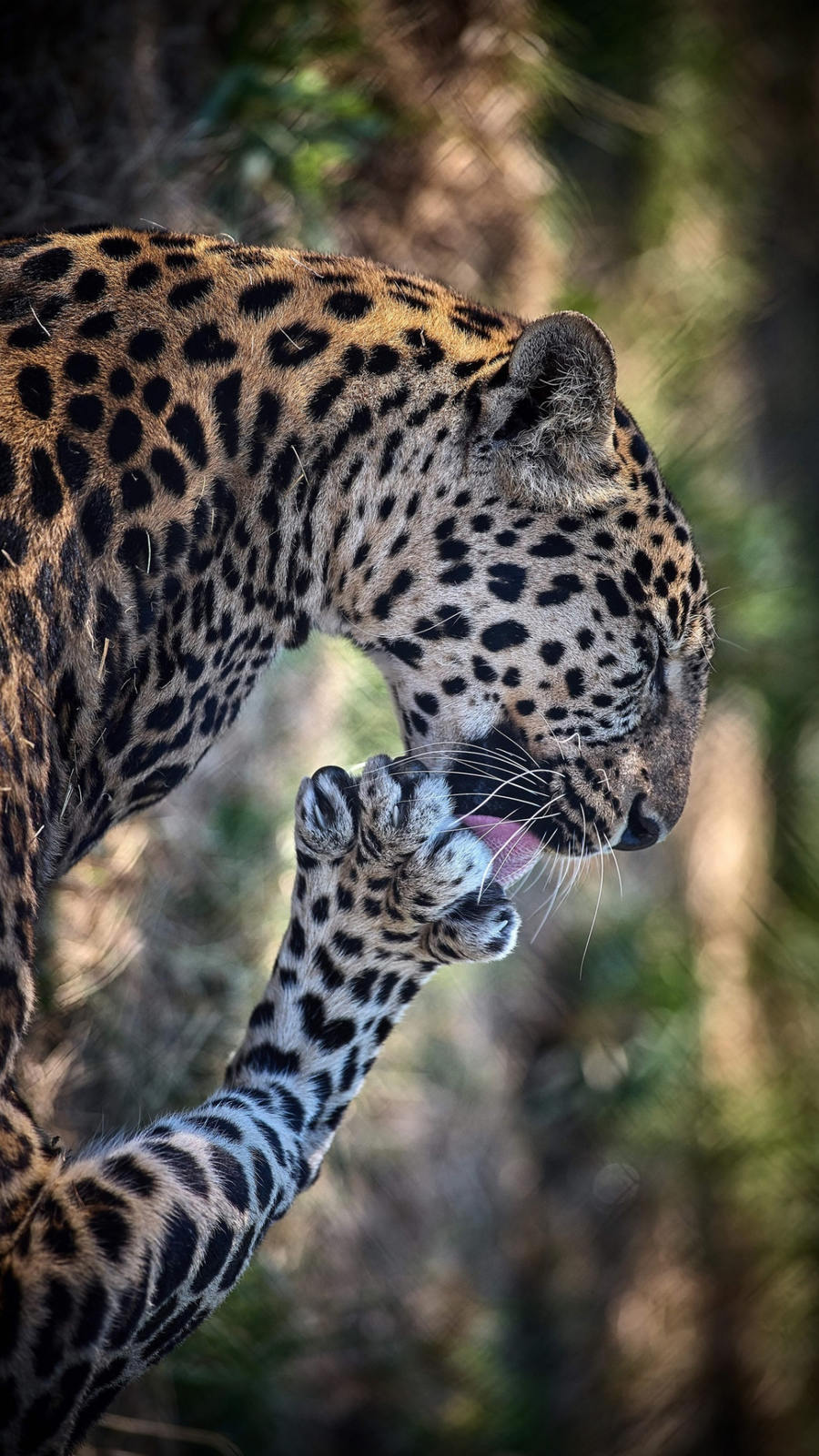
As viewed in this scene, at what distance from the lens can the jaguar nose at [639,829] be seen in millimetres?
2783

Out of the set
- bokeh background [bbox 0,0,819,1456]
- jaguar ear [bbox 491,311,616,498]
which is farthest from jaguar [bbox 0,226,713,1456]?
bokeh background [bbox 0,0,819,1456]

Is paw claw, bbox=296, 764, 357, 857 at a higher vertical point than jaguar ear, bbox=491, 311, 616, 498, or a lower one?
lower

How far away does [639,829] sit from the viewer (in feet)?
9.23

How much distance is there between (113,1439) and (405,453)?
3184 mm

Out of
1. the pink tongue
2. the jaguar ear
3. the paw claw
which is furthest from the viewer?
the pink tongue

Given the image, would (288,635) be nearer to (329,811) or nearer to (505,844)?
(329,811)

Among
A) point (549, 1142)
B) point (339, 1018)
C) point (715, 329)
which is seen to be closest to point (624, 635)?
point (339, 1018)

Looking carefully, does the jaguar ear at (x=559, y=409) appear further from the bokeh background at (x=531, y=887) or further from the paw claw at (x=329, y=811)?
the bokeh background at (x=531, y=887)

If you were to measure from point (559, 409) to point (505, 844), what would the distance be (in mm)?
923

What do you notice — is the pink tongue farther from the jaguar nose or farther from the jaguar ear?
the jaguar ear

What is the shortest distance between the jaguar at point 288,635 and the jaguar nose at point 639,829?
0.06ft

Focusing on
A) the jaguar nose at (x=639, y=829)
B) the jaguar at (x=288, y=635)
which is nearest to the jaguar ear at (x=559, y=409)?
the jaguar at (x=288, y=635)

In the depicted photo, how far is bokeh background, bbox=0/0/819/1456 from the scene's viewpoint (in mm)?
4012

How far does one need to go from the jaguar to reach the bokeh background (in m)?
1.16
